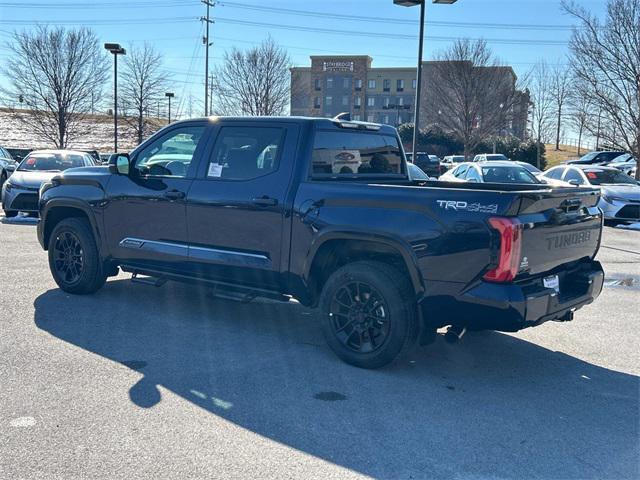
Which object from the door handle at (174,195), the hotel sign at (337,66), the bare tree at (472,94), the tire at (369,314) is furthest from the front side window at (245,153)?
the hotel sign at (337,66)

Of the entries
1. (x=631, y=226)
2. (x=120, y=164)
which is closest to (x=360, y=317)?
(x=120, y=164)

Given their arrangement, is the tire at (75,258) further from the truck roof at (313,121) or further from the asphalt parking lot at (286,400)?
the truck roof at (313,121)

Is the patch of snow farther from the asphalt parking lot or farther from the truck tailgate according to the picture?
the truck tailgate

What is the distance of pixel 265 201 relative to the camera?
5.39 meters

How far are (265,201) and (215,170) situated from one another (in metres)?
0.76

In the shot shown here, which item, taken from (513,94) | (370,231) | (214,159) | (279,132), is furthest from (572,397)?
(513,94)

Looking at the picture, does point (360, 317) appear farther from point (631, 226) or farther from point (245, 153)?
point (631, 226)

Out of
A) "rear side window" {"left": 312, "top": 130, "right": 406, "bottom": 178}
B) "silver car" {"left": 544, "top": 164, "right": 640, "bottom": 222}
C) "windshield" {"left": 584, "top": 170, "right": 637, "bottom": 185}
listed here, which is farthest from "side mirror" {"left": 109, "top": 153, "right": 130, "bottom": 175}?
"windshield" {"left": 584, "top": 170, "right": 637, "bottom": 185}

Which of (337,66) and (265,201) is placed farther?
(337,66)

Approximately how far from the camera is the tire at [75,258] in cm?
687

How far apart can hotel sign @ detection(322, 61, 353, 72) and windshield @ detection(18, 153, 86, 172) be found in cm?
6571

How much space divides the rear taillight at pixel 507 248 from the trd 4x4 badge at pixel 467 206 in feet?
0.24

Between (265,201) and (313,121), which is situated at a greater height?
(313,121)

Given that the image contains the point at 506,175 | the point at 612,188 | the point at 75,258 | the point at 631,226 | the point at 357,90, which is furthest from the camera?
the point at 357,90
